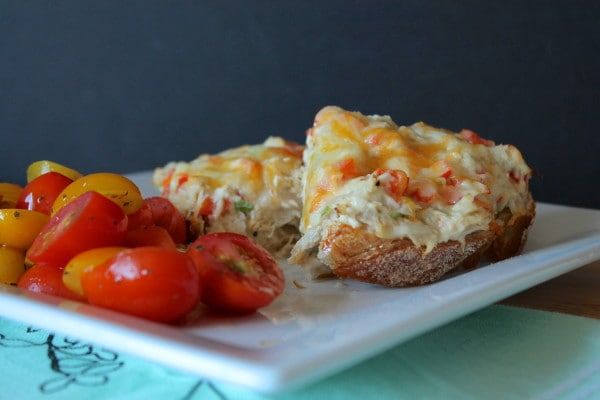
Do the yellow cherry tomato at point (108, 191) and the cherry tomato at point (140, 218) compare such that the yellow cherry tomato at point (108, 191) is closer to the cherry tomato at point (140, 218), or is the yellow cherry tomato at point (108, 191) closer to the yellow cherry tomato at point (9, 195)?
the cherry tomato at point (140, 218)

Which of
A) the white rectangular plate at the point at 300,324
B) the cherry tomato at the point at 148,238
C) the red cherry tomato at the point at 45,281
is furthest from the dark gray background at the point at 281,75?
the red cherry tomato at the point at 45,281

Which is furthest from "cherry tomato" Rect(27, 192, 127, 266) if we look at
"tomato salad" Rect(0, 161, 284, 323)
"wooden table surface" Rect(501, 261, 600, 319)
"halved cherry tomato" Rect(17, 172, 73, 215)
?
"wooden table surface" Rect(501, 261, 600, 319)

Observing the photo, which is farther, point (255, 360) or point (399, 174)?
point (399, 174)

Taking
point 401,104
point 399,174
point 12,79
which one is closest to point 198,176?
point 399,174

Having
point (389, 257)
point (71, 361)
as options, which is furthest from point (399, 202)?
point (71, 361)

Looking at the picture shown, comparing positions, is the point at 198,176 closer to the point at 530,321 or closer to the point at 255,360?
the point at 530,321

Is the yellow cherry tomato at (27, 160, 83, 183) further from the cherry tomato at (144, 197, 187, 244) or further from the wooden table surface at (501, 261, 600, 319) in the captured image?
the wooden table surface at (501, 261, 600, 319)

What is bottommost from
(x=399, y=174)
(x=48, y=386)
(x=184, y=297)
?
(x=48, y=386)

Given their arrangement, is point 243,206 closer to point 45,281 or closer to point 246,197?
point 246,197
